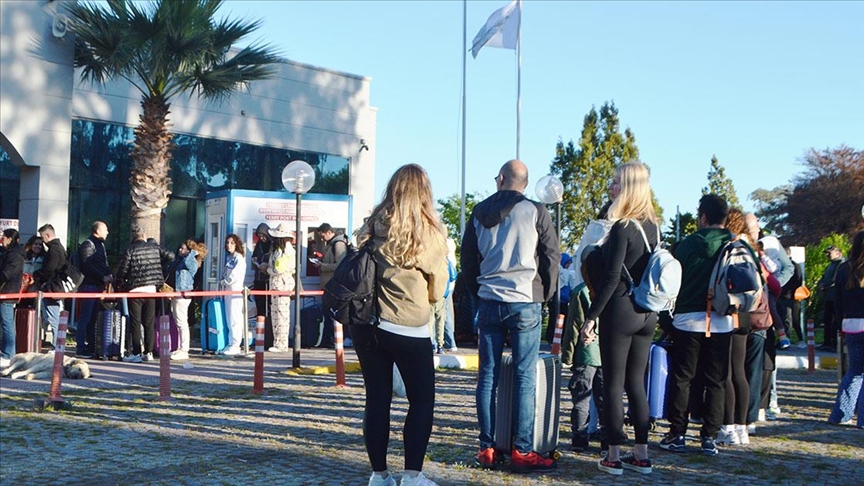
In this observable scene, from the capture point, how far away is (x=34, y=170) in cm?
2161

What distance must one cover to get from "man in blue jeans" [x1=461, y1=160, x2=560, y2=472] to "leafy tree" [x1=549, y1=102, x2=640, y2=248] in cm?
4016

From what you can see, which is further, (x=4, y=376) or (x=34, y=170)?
(x=34, y=170)

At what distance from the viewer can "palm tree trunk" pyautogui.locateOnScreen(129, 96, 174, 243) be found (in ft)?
67.5

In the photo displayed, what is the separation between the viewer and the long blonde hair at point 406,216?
5.60m

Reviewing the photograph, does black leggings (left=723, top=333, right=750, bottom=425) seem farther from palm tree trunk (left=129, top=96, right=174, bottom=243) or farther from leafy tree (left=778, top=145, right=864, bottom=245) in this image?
leafy tree (left=778, top=145, right=864, bottom=245)

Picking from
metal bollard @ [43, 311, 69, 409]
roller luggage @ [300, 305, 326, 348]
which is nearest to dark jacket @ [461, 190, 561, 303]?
metal bollard @ [43, 311, 69, 409]

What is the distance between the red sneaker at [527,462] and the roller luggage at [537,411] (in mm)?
79

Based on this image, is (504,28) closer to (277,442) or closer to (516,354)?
(277,442)

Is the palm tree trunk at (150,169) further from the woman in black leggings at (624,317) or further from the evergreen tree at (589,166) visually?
the evergreen tree at (589,166)

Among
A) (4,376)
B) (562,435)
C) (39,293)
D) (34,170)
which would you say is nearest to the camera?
(562,435)

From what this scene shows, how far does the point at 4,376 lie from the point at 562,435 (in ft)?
25.5

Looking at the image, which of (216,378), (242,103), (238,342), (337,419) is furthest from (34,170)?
(337,419)

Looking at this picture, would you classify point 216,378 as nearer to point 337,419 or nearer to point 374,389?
point 337,419

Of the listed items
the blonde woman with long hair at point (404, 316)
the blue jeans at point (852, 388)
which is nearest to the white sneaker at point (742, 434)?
the blue jeans at point (852, 388)
